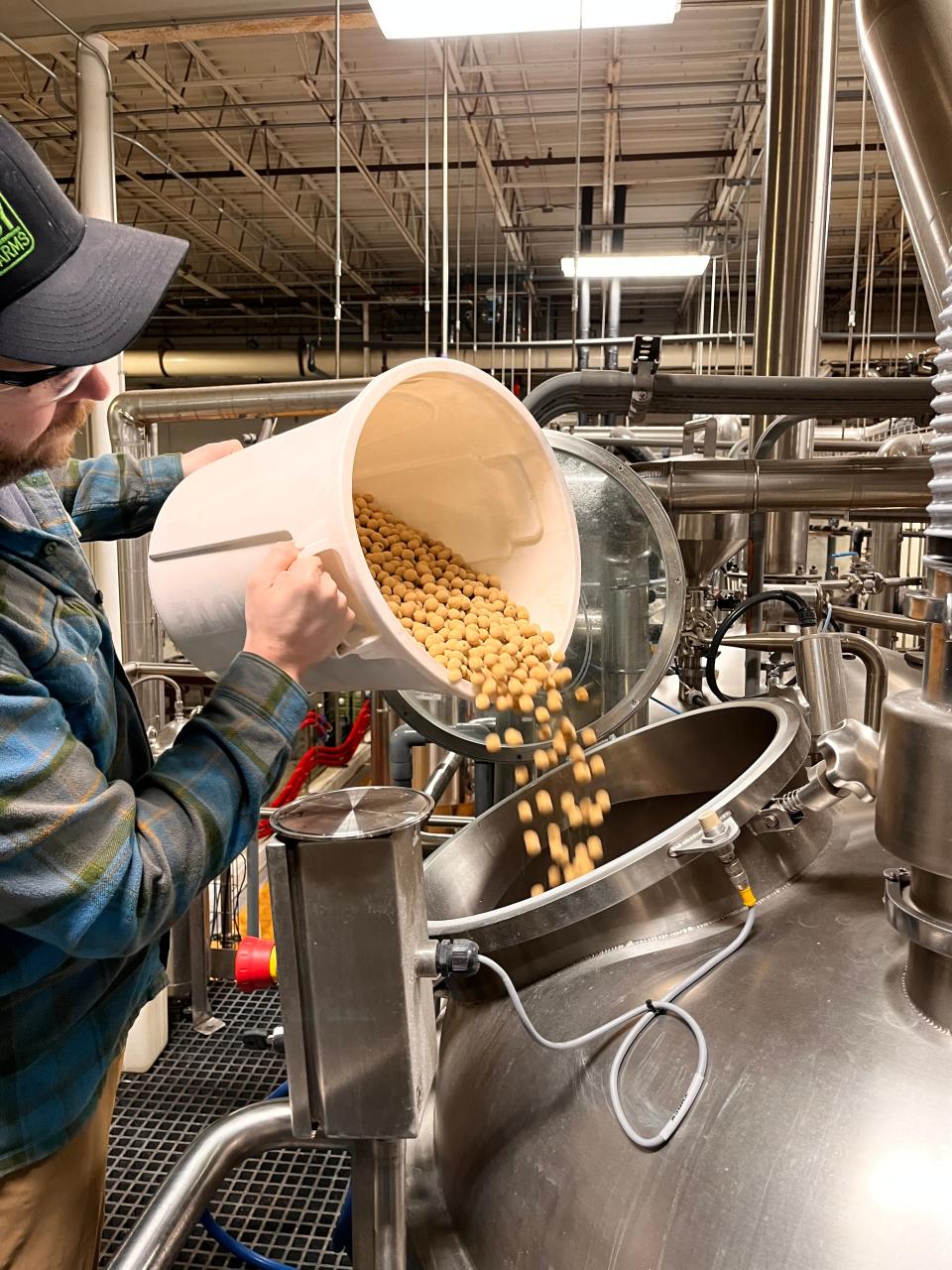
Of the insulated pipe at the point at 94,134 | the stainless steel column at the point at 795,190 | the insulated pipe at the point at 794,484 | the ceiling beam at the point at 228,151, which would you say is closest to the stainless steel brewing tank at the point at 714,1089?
the insulated pipe at the point at 794,484

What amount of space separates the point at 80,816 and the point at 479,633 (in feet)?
1.29

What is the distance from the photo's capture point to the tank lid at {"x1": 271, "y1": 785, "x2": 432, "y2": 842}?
0.68 meters

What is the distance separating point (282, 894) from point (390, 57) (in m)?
4.13

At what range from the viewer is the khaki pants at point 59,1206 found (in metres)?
0.84

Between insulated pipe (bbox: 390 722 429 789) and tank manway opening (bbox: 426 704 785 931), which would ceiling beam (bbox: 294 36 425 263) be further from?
tank manway opening (bbox: 426 704 785 931)

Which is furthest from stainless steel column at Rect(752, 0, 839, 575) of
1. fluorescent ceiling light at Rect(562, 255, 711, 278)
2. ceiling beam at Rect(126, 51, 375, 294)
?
ceiling beam at Rect(126, 51, 375, 294)

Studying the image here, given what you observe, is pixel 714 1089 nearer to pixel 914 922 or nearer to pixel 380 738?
pixel 914 922

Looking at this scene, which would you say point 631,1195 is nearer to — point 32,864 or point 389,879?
point 389,879

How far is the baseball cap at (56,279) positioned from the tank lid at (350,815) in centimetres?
38

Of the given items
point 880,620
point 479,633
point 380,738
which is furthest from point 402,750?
point 479,633

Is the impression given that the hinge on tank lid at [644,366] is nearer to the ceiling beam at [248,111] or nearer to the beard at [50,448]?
the beard at [50,448]

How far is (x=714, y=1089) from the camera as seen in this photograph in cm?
67

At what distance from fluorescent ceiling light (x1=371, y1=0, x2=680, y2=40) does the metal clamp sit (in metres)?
1.84

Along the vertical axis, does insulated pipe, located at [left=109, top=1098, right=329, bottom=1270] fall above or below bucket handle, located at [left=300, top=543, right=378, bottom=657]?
below
